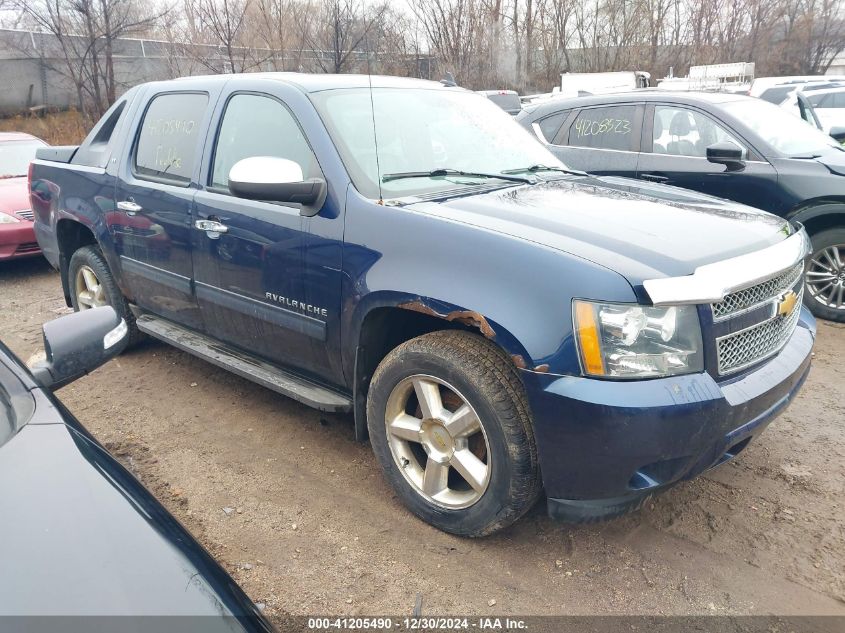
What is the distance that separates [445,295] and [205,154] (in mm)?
1949

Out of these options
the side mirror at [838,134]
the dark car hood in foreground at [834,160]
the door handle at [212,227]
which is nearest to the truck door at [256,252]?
the door handle at [212,227]

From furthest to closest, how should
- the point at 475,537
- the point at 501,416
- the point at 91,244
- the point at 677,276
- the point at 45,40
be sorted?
1. the point at 45,40
2. the point at 91,244
3. the point at 475,537
4. the point at 501,416
5. the point at 677,276

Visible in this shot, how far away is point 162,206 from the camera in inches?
155

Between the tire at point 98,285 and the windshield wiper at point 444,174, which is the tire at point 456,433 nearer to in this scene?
the windshield wiper at point 444,174

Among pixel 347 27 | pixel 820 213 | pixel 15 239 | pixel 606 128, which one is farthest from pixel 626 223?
pixel 347 27

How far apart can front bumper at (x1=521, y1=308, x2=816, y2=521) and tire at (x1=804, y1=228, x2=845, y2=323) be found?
11.7ft

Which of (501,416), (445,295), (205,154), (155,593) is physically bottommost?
(501,416)

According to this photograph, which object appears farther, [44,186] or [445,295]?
[44,186]

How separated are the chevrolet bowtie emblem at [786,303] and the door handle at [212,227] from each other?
261cm

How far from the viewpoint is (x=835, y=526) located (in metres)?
2.87

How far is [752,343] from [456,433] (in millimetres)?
1185

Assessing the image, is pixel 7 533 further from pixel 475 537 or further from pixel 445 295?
pixel 475 537

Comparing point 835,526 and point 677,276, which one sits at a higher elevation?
point 677,276

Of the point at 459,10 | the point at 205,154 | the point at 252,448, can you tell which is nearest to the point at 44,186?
the point at 205,154
